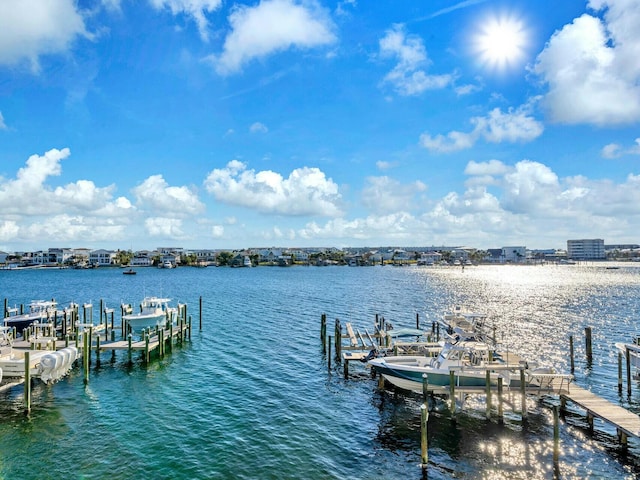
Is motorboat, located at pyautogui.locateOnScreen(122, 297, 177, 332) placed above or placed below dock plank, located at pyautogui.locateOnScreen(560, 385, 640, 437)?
above

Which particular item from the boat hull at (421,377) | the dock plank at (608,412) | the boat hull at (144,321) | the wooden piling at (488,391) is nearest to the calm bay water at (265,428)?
the wooden piling at (488,391)

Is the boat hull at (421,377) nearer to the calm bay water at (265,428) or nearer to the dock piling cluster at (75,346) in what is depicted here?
the calm bay water at (265,428)

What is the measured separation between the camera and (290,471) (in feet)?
61.9

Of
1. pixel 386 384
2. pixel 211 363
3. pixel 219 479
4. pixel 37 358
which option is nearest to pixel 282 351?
pixel 211 363

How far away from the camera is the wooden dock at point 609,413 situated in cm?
1996

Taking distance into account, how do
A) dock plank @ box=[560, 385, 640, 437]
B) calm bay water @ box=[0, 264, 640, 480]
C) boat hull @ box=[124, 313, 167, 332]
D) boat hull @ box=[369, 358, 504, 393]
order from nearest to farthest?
calm bay water @ box=[0, 264, 640, 480], dock plank @ box=[560, 385, 640, 437], boat hull @ box=[369, 358, 504, 393], boat hull @ box=[124, 313, 167, 332]

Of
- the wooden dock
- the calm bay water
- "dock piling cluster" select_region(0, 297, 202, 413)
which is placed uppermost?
"dock piling cluster" select_region(0, 297, 202, 413)

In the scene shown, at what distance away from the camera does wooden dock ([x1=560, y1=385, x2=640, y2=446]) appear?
1996 centimetres

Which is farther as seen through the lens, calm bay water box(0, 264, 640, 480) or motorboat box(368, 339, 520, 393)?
motorboat box(368, 339, 520, 393)

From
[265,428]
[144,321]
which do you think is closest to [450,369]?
[265,428]

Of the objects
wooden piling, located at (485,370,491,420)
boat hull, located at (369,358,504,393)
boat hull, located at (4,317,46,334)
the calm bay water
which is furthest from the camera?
boat hull, located at (4,317,46,334)

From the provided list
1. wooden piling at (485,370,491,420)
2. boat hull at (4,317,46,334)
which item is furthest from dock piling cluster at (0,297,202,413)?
wooden piling at (485,370,491,420)

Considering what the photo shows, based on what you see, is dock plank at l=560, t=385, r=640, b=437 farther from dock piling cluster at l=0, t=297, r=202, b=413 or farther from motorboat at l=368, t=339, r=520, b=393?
dock piling cluster at l=0, t=297, r=202, b=413

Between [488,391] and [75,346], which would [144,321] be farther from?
[488,391]
